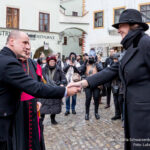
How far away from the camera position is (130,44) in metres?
2.79

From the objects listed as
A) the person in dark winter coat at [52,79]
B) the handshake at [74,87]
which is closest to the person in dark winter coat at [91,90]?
the person in dark winter coat at [52,79]

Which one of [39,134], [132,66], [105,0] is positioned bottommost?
[39,134]

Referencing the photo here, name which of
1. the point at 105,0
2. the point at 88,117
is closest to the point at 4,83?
the point at 88,117

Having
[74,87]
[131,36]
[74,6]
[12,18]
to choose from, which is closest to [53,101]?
[74,87]

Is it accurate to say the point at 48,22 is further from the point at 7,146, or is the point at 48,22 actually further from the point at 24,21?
the point at 7,146

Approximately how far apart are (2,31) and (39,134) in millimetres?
20209

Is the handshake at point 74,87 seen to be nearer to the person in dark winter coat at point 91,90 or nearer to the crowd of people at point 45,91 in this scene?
A: the crowd of people at point 45,91

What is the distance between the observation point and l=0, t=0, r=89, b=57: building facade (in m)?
22.0

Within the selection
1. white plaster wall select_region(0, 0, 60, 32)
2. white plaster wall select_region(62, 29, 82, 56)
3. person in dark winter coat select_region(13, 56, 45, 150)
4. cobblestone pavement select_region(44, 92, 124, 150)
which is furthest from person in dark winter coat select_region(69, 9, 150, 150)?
white plaster wall select_region(62, 29, 82, 56)

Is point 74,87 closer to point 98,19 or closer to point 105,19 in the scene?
point 105,19

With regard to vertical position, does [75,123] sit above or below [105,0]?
below

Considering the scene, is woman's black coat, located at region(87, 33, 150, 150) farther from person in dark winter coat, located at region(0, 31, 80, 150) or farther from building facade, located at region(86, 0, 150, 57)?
building facade, located at region(86, 0, 150, 57)

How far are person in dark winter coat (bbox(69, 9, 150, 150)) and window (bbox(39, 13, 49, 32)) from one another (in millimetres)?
22249

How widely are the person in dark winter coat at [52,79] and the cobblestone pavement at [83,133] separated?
0.47 m
